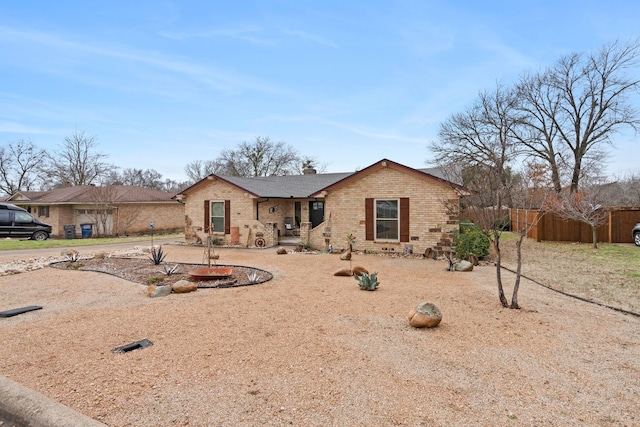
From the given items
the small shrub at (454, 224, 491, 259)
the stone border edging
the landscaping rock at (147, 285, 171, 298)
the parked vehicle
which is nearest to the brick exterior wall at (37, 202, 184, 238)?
the parked vehicle

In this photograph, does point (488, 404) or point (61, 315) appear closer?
point (488, 404)

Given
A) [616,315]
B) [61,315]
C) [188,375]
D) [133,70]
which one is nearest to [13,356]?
[61,315]

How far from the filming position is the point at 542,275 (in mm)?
8930

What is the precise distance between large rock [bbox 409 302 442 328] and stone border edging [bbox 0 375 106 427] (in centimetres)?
379

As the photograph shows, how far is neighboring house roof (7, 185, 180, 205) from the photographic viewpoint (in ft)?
70.0

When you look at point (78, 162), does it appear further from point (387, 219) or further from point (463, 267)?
point (463, 267)

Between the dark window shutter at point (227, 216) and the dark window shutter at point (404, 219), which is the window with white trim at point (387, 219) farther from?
the dark window shutter at point (227, 216)

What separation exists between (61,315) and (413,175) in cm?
1084

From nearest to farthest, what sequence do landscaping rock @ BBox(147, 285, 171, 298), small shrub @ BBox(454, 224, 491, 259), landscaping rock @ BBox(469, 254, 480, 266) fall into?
1. landscaping rock @ BBox(147, 285, 171, 298)
2. landscaping rock @ BBox(469, 254, 480, 266)
3. small shrub @ BBox(454, 224, 491, 259)

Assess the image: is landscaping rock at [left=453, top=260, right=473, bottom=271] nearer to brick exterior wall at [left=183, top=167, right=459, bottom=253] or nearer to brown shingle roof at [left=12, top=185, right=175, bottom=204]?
brick exterior wall at [left=183, top=167, right=459, bottom=253]

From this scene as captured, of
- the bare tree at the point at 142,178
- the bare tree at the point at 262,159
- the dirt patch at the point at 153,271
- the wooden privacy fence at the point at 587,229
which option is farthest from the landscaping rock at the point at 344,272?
the bare tree at the point at 142,178

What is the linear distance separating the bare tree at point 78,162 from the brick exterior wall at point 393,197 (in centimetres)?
3235

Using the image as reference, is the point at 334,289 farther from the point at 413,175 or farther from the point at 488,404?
the point at 413,175

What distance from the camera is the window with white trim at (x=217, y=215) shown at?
1644 cm
